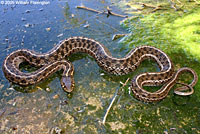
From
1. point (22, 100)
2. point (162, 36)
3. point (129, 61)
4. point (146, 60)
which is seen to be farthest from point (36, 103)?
point (162, 36)

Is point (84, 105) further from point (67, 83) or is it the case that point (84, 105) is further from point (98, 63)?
point (98, 63)

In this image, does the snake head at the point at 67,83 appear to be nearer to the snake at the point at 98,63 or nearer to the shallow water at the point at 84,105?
the snake at the point at 98,63

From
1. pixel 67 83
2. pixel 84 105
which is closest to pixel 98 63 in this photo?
pixel 67 83

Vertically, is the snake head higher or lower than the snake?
lower

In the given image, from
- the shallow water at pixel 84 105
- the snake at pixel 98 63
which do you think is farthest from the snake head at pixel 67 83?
the shallow water at pixel 84 105

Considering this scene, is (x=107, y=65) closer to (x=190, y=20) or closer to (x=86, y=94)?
(x=86, y=94)

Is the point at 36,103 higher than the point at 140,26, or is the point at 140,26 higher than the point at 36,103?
the point at 140,26

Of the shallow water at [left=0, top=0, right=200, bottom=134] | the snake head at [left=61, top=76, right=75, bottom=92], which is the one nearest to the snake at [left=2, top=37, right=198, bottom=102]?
the snake head at [left=61, top=76, right=75, bottom=92]

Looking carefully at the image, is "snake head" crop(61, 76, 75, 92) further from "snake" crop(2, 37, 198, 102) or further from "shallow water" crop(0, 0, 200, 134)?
"shallow water" crop(0, 0, 200, 134)
